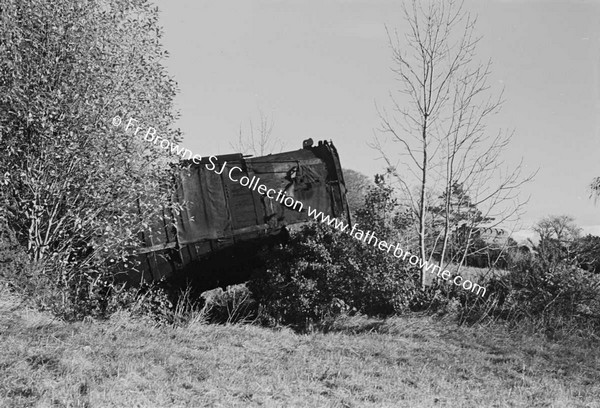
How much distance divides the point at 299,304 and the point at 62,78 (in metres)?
5.68

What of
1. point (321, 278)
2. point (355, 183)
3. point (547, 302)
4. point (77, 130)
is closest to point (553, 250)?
point (547, 302)

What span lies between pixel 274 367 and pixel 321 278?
320 cm

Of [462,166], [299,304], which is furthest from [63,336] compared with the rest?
[462,166]

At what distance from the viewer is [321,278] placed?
37.5ft

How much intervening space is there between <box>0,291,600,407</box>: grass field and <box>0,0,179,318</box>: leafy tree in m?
1.24

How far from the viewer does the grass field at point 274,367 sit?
685cm

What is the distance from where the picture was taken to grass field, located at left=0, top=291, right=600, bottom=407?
270 inches

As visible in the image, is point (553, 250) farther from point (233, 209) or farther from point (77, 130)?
point (77, 130)

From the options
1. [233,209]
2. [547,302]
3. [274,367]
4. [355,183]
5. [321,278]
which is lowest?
[274,367]

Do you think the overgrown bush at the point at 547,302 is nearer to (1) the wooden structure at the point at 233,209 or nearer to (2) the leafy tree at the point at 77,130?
(1) the wooden structure at the point at 233,209

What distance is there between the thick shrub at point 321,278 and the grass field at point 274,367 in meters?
0.49

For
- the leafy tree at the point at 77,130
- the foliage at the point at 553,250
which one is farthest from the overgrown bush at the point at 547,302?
the leafy tree at the point at 77,130

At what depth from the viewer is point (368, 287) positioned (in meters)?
11.8

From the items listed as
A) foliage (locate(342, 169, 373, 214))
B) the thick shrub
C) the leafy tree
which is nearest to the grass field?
the thick shrub
